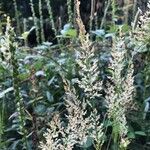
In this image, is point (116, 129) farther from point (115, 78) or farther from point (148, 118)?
point (148, 118)

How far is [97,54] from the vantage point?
3.64 metres

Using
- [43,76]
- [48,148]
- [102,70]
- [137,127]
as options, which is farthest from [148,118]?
[48,148]

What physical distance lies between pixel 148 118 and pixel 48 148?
1604 millimetres

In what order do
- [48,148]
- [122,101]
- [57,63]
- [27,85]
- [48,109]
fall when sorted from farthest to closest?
[27,85] < [57,63] < [48,109] < [122,101] < [48,148]

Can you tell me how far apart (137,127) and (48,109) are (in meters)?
0.57

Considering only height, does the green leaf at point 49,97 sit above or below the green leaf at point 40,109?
above

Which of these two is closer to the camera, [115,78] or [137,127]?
[115,78]

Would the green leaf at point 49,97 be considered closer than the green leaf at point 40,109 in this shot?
No

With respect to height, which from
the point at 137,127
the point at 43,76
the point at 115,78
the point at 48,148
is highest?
the point at 115,78

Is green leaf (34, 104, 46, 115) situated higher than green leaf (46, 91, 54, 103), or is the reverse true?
green leaf (46, 91, 54, 103)

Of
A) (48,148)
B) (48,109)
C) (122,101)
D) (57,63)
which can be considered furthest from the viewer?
(57,63)

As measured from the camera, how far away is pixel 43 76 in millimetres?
3602

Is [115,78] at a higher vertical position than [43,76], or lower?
higher

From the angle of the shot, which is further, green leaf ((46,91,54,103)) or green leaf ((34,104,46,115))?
green leaf ((46,91,54,103))
